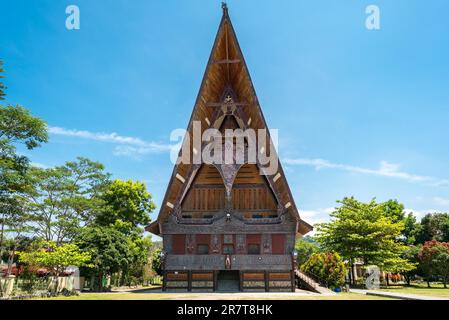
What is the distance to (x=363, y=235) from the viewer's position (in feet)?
99.9

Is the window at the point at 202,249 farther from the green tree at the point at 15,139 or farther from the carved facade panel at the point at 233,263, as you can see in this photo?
the green tree at the point at 15,139

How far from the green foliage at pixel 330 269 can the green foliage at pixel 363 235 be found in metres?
5.82

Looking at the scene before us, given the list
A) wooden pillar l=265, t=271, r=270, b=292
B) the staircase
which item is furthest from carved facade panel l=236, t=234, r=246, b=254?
the staircase

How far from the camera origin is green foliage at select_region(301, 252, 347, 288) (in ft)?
77.7

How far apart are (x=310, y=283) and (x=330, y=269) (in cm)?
199

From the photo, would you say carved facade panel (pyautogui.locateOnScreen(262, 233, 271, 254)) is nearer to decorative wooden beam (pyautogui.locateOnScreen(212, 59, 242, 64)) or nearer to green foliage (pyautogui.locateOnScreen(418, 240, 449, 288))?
decorative wooden beam (pyautogui.locateOnScreen(212, 59, 242, 64))

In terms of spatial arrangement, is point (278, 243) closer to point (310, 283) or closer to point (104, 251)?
point (310, 283)

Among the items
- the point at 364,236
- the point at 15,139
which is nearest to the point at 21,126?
the point at 15,139

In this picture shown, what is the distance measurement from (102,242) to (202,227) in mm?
8482

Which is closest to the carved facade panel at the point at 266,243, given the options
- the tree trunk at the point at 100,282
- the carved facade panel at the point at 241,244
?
the carved facade panel at the point at 241,244

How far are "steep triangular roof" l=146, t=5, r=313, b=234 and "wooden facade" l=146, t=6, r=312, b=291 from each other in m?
0.07

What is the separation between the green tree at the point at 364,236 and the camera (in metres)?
30.0

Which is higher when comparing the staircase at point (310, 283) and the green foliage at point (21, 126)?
the green foliage at point (21, 126)
